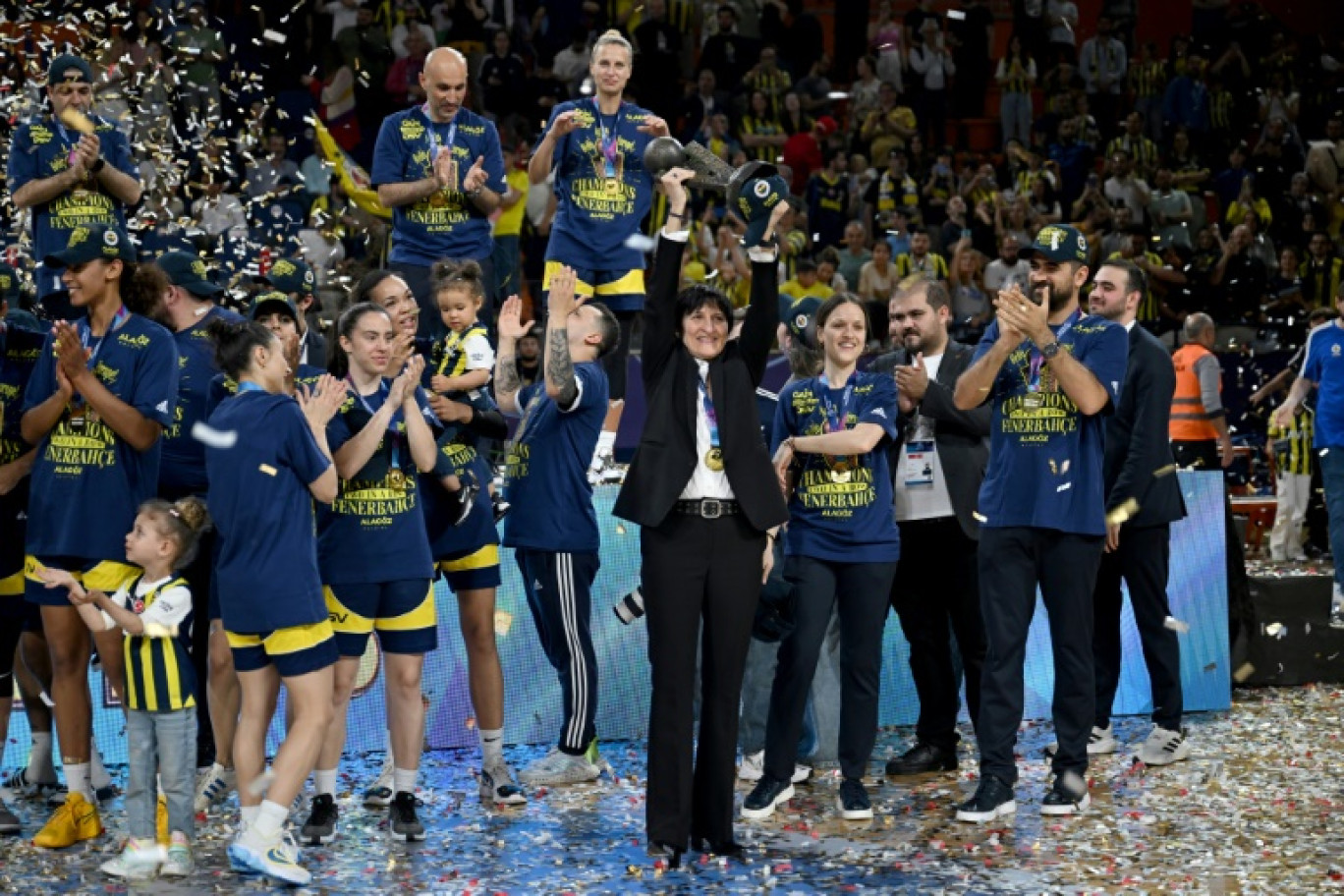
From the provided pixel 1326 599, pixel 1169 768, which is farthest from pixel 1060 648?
pixel 1326 599

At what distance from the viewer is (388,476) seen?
6.65 metres

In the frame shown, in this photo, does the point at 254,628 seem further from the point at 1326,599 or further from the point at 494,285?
the point at 1326,599

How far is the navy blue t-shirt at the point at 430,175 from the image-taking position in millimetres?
9078

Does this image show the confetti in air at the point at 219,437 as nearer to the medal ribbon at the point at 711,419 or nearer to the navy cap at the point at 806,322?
the medal ribbon at the point at 711,419

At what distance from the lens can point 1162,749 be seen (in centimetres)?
809

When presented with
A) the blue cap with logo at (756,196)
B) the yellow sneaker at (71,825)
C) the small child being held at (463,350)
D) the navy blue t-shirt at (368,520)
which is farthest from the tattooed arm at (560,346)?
the yellow sneaker at (71,825)

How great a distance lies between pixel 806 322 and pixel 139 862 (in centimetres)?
Result: 353

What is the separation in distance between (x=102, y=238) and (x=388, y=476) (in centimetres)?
142

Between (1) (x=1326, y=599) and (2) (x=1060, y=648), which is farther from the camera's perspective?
(1) (x=1326, y=599)

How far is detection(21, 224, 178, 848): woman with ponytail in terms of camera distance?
671cm

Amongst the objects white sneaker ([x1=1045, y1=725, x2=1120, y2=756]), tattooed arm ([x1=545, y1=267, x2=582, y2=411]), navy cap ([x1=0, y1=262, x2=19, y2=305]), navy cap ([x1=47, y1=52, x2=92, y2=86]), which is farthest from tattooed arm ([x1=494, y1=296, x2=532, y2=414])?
white sneaker ([x1=1045, y1=725, x2=1120, y2=756])

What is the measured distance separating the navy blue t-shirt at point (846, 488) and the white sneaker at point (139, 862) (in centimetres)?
268

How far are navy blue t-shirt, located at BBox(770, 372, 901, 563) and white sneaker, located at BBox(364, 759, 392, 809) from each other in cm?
192

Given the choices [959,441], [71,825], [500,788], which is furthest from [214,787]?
[959,441]
